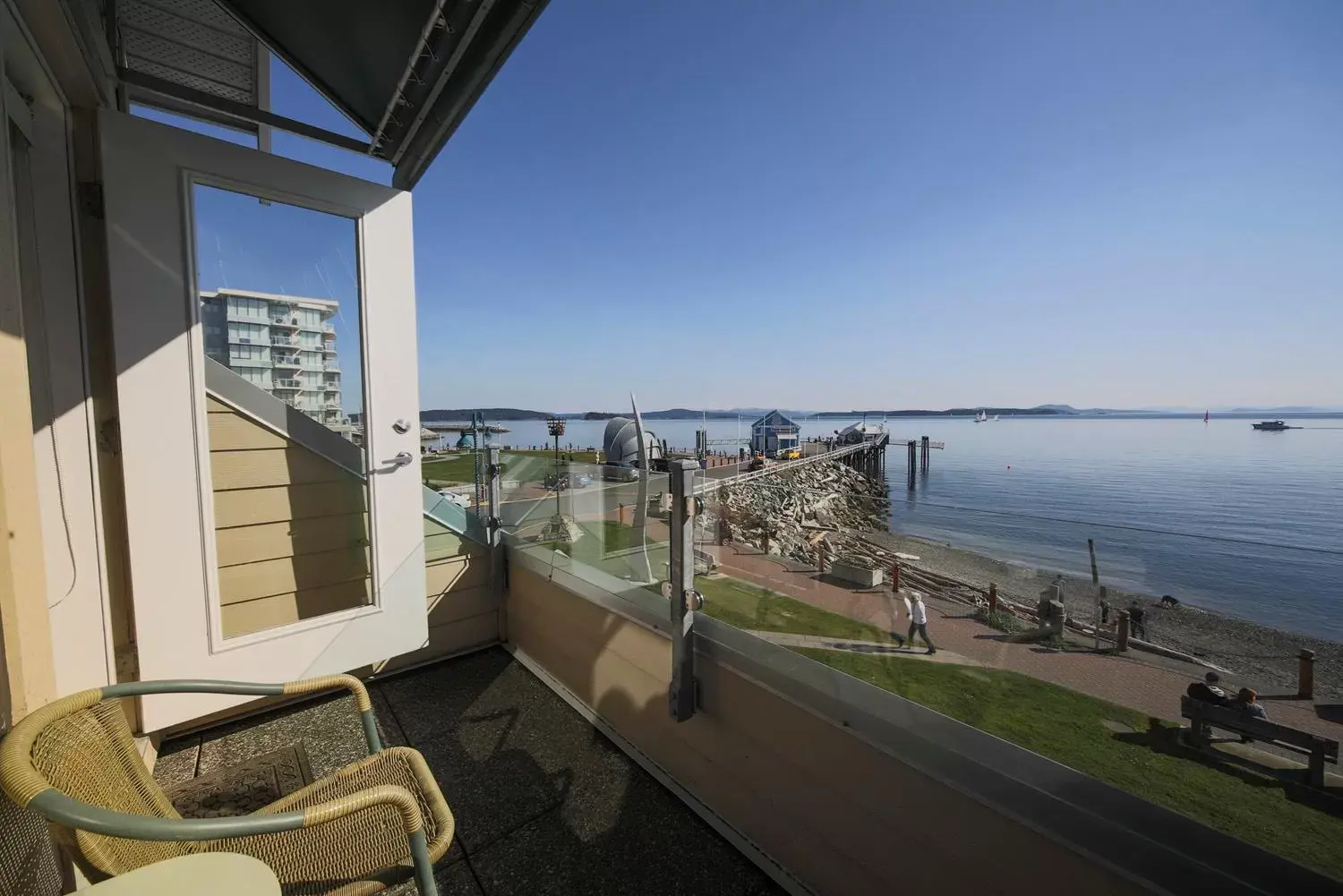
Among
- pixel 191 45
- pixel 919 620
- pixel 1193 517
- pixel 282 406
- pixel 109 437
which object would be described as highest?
pixel 191 45

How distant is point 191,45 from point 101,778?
2.93 meters

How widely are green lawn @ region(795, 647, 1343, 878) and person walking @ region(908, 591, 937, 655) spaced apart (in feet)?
0.15

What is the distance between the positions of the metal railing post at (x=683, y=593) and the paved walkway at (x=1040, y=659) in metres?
0.31

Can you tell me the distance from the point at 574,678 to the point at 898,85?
3764 millimetres

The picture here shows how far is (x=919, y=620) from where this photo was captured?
1231 millimetres

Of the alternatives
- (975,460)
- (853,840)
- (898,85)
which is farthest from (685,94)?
(853,840)

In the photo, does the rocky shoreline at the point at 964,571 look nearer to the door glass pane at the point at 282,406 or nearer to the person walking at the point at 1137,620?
the person walking at the point at 1137,620

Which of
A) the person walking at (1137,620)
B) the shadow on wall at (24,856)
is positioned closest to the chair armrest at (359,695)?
the shadow on wall at (24,856)

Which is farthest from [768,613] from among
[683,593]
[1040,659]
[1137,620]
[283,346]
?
[283,346]

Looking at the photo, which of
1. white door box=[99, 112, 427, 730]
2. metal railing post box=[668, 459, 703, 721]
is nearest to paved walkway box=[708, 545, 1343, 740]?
metal railing post box=[668, 459, 703, 721]

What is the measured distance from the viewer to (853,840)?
1341 millimetres

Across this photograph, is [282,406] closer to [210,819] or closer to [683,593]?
[210,819]

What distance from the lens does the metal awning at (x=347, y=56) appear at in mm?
1607

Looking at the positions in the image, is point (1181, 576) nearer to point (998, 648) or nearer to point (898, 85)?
point (998, 648)
